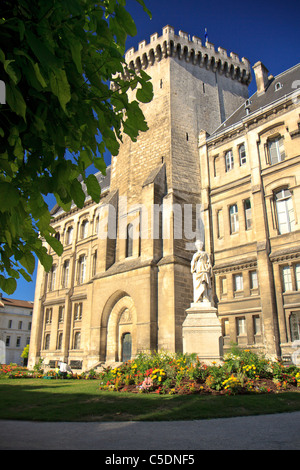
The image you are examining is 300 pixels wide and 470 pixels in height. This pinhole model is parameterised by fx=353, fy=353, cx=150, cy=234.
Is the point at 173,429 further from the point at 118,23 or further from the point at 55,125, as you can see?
the point at 118,23

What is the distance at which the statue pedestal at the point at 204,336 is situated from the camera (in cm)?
1395

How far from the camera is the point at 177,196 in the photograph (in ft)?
78.8

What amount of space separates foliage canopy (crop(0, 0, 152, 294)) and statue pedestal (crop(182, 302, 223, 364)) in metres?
11.6

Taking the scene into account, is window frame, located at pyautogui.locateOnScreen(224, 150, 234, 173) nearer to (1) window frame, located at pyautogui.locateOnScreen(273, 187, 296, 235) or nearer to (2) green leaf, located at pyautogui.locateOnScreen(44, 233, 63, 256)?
(1) window frame, located at pyautogui.locateOnScreen(273, 187, 296, 235)

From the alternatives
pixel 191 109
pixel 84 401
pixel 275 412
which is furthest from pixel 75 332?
pixel 275 412

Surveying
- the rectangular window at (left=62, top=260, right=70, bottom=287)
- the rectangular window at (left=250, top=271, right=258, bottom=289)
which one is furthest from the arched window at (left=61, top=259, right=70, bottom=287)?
the rectangular window at (left=250, top=271, right=258, bottom=289)

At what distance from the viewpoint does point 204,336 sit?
14.2 meters

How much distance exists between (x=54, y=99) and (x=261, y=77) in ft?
92.8

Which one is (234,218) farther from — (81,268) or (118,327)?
(81,268)

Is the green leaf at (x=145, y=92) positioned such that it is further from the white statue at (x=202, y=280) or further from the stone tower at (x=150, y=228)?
the stone tower at (x=150, y=228)

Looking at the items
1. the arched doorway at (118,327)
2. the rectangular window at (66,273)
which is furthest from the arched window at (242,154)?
the rectangular window at (66,273)

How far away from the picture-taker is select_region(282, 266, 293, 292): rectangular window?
19547mm

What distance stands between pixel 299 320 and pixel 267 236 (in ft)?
16.7

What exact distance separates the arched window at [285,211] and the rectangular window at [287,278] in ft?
7.36
